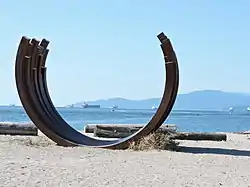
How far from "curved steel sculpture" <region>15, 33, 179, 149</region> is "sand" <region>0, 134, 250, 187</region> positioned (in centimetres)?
52

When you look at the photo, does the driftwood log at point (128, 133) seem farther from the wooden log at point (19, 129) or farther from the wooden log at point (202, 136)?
the wooden log at point (19, 129)

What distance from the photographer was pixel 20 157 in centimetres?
1212

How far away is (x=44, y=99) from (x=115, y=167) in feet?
17.7

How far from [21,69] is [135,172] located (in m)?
5.80

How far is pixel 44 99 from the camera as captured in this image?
1614 centimetres

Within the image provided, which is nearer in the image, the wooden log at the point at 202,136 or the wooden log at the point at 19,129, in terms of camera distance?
the wooden log at the point at 19,129

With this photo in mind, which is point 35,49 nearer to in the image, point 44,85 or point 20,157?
point 44,85

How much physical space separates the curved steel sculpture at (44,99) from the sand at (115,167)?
0.52 metres

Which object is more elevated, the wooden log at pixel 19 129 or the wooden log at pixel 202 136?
the wooden log at pixel 19 129

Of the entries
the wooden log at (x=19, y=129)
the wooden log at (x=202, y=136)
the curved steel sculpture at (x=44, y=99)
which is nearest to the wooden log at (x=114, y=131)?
the wooden log at (x=202, y=136)

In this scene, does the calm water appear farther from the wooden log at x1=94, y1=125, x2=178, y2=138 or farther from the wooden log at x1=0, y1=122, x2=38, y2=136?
the wooden log at x1=94, y1=125, x2=178, y2=138

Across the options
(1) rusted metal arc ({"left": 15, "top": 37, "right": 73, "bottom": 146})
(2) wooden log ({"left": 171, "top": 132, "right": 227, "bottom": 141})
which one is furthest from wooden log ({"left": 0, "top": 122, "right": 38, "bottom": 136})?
(2) wooden log ({"left": 171, "top": 132, "right": 227, "bottom": 141})

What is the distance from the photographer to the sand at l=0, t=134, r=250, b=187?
31.8ft

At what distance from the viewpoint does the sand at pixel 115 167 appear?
9688mm
